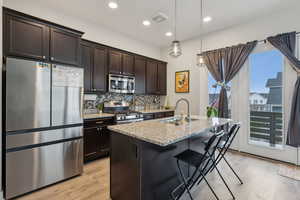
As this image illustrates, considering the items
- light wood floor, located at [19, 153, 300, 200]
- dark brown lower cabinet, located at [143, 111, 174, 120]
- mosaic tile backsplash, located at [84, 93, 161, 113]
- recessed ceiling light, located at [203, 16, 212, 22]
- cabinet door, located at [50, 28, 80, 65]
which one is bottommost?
light wood floor, located at [19, 153, 300, 200]

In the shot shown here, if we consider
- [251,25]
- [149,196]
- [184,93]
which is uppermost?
[251,25]

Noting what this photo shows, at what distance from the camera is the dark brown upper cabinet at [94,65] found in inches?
125

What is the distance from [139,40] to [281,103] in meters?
4.12

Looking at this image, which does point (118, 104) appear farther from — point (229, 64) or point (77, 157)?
point (229, 64)

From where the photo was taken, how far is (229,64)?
361cm

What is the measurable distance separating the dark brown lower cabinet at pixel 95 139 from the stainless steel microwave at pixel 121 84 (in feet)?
2.96

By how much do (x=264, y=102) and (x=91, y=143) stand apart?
3955mm

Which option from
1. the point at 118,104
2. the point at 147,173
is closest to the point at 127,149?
the point at 147,173

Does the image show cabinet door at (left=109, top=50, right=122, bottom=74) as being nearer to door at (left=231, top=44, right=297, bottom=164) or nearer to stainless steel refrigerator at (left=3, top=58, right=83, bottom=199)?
stainless steel refrigerator at (left=3, top=58, right=83, bottom=199)

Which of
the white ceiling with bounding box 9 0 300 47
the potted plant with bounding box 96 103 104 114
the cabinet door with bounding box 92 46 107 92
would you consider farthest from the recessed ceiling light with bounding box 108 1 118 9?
the potted plant with bounding box 96 103 104 114

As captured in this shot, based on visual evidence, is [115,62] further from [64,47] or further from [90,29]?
[64,47]

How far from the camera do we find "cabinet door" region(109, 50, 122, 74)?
11.9 ft

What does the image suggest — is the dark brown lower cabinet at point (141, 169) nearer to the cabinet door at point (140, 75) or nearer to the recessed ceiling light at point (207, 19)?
the cabinet door at point (140, 75)

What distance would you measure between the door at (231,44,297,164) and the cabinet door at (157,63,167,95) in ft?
7.36
